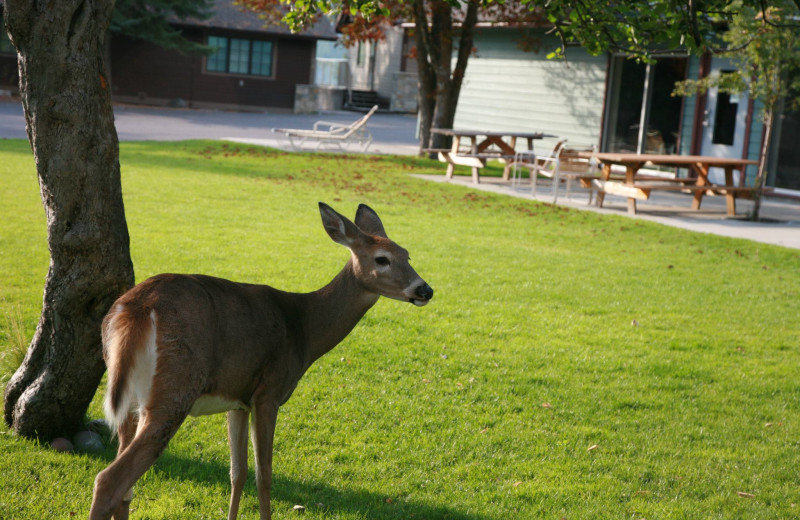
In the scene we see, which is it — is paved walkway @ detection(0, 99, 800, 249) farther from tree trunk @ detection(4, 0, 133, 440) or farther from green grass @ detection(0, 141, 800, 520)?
tree trunk @ detection(4, 0, 133, 440)

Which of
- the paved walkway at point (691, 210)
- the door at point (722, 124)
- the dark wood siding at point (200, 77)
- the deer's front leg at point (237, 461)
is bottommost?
the deer's front leg at point (237, 461)

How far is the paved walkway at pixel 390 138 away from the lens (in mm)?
14227

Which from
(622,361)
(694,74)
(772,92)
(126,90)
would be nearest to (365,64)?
(126,90)

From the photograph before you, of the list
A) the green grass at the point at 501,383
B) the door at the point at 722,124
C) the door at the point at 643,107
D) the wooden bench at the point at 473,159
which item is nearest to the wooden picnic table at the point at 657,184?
the green grass at the point at 501,383

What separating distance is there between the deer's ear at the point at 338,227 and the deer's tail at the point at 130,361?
2.85 ft

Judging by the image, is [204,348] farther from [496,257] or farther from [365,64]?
[365,64]

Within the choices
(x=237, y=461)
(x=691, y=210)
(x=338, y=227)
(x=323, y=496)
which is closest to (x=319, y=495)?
(x=323, y=496)

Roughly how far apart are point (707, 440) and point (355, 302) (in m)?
2.77

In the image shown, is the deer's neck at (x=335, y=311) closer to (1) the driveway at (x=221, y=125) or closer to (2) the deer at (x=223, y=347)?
(2) the deer at (x=223, y=347)

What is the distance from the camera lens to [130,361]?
2.98 m

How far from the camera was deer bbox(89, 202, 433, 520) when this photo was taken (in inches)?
117

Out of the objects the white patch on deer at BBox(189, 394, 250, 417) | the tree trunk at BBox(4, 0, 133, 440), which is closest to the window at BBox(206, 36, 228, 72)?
the tree trunk at BBox(4, 0, 133, 440)

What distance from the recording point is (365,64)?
51.3 meters

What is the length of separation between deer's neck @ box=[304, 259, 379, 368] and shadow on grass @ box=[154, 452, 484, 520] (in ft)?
2.89
